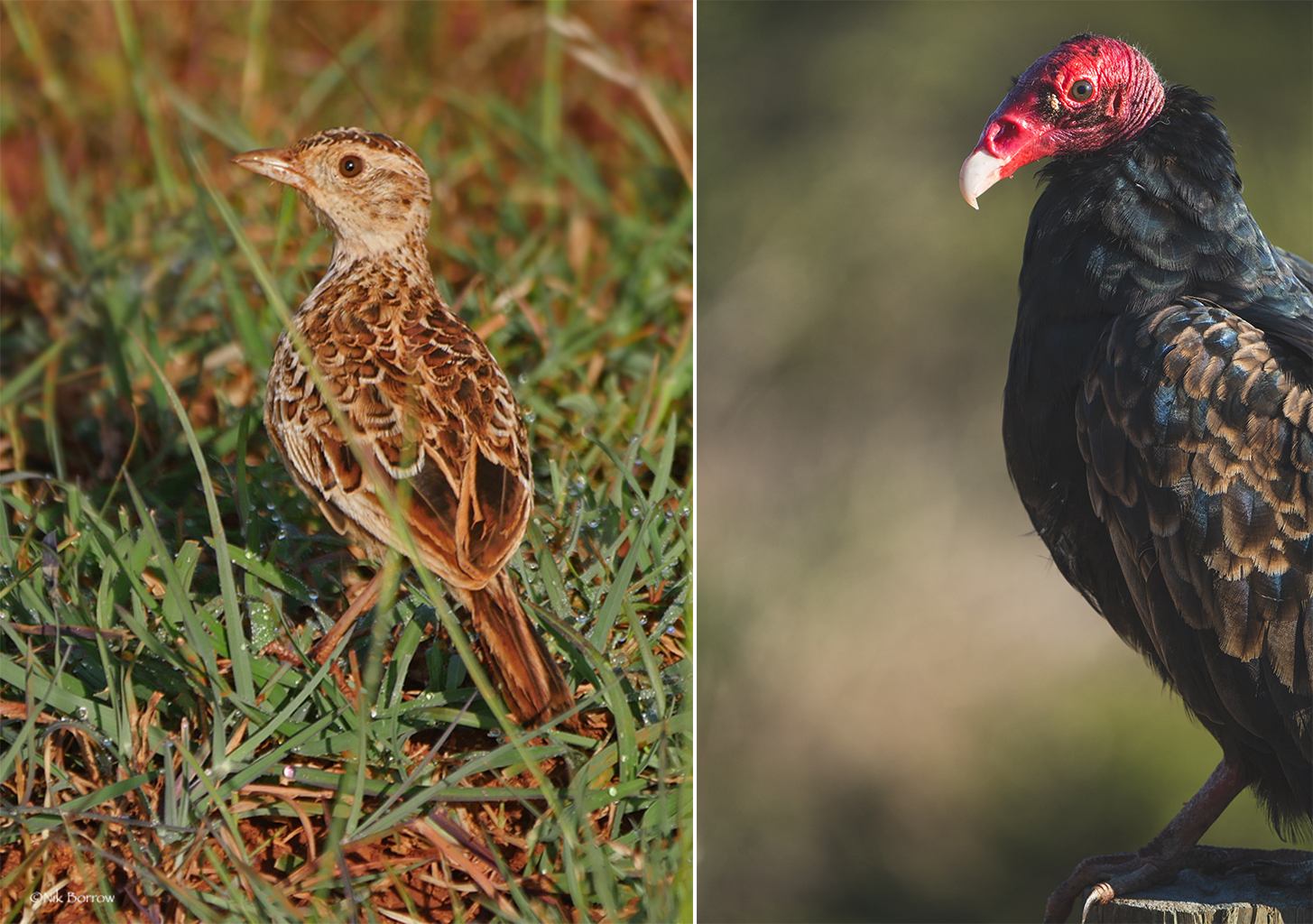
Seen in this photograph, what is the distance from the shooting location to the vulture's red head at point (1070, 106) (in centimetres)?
173

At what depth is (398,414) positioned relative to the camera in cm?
153

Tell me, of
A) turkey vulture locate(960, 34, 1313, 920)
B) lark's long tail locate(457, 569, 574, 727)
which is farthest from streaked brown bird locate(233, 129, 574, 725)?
turkey vulture locate(960, 34, 1313, 920)

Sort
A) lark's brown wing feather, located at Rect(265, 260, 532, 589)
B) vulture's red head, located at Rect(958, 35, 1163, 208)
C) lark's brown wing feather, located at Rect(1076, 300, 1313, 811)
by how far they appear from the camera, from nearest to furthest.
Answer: lark's brown wing feather, located at Rect(265, 260, 532, 589)
lark's brown wing feather, located at Rect(1076, 300, 1313, 811)
vulture's red head, located at Rect(958, 35, 1163, 208)

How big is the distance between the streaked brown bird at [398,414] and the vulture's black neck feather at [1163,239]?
923mm

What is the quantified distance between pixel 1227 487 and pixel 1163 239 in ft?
1.34

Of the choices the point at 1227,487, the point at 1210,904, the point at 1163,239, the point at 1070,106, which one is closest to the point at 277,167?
the point at 1070,106

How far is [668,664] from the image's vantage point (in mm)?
1809

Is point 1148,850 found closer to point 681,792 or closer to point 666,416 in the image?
point 681,792

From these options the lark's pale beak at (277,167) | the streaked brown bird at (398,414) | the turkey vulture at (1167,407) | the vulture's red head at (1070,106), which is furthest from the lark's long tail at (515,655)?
the vulture's red head at (1070,106)

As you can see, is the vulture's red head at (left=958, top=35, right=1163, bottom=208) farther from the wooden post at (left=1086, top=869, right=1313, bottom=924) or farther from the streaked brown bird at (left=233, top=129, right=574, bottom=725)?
the wooden post at (left=1086, top=869, right=1313, bottom=924)

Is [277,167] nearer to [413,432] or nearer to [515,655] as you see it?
[413,432]

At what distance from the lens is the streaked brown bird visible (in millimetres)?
1484

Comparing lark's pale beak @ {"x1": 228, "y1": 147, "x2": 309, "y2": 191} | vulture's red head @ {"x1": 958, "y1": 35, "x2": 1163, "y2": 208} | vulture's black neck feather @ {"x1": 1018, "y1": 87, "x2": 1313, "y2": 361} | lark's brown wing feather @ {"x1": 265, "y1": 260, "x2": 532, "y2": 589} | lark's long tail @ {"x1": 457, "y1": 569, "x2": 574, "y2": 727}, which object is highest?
vulture's red head @ {"x1": 958, "y1": 35, "x2": 1163, "y2": 208}

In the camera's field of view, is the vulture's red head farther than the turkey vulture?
Yes
